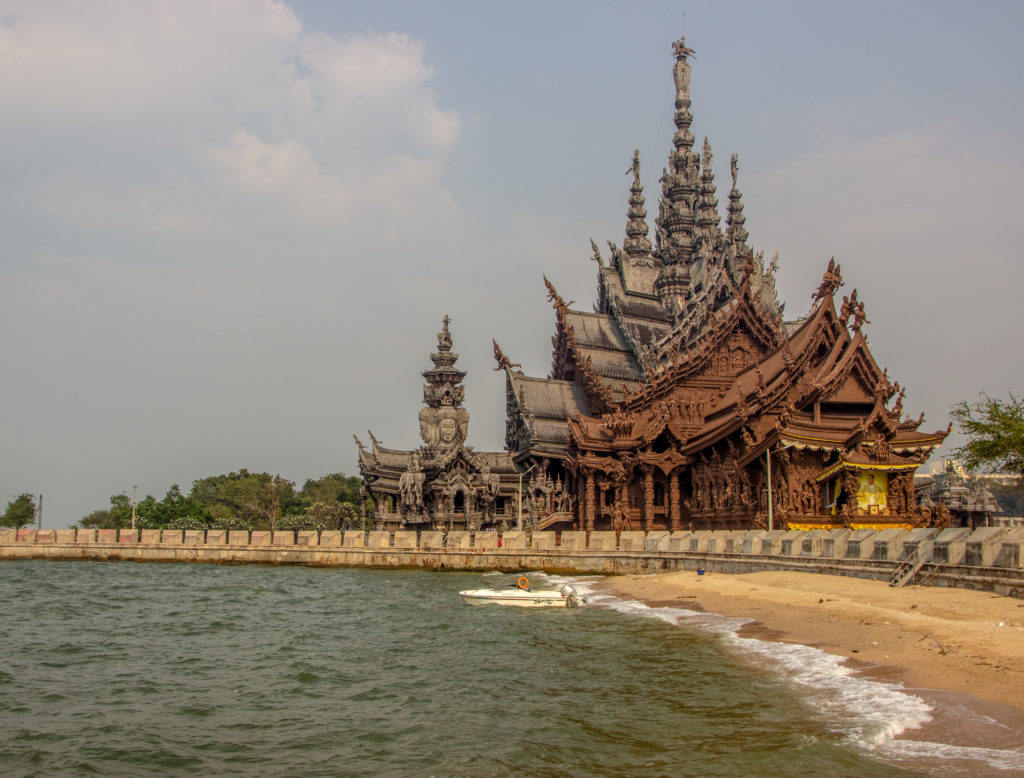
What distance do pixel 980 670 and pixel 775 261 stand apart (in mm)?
80018

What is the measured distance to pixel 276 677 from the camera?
18125 millimetres

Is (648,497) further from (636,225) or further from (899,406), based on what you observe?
(636,225)

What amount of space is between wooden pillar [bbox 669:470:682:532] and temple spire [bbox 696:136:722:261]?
3505 centimetres

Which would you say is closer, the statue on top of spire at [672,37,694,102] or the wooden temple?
the wooden temple

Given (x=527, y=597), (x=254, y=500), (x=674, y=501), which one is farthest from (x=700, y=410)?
(x=254, y=500)

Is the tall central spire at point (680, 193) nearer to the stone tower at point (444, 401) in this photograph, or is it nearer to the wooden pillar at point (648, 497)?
the stone tower at point (444, 401)

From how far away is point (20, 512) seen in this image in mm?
98188

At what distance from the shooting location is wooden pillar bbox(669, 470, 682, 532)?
156 ft

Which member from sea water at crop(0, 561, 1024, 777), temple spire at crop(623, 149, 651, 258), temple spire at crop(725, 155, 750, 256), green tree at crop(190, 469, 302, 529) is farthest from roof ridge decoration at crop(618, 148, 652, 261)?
sea water at crop(0, 561, 1024, 777)

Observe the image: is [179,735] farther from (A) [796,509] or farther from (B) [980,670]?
(A) [796,509]

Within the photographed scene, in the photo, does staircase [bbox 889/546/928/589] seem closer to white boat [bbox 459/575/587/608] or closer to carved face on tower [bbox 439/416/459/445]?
white boat [bbox 459/575/587/608]

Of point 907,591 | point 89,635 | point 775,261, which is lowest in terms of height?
point 89,635

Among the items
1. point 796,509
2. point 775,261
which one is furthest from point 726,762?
point 775,261

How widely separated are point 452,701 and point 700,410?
38212mm
